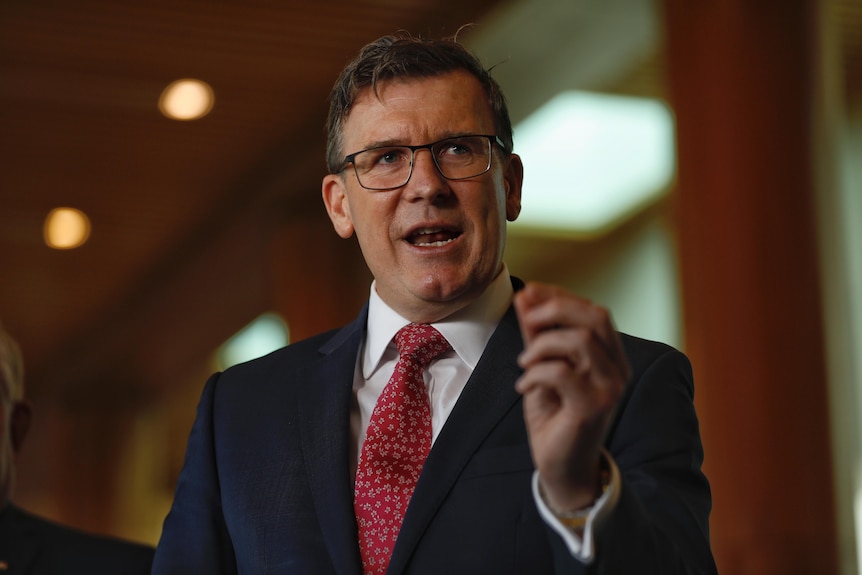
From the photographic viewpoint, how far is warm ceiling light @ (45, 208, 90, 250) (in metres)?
10.5

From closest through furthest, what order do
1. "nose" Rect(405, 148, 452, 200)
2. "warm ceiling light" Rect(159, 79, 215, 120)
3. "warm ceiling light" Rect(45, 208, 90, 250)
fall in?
1. "nose" Rect(405, 148, 452, 200)
2. "warm ceiling light" Rect(159, 79, 215, 120)
3. "warm ceiling light" Rect(45, 208, 90, 250)

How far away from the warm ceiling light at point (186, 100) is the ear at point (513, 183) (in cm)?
611

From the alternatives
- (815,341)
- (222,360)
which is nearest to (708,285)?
(815,341)

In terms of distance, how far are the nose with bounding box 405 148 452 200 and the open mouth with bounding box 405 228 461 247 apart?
0.18 feet

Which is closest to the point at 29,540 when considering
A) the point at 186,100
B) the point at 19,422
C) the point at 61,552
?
the point at 61,552

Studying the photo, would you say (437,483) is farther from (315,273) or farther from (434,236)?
(315,273)

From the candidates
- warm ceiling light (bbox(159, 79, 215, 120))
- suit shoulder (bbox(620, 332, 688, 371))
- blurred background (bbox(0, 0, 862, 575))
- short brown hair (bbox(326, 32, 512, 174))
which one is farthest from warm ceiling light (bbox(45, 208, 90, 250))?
suit shoulder (bbox(620, 332, 688, 371))

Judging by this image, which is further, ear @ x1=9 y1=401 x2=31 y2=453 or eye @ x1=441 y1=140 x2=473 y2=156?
ear @ x1=9 y1=401 x2=31 y2=453

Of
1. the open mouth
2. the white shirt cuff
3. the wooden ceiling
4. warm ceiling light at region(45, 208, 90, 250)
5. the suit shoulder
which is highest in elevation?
the wooden ceiling

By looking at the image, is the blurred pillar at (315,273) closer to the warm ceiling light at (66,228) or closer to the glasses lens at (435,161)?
the warm ceiling light at (66,228)

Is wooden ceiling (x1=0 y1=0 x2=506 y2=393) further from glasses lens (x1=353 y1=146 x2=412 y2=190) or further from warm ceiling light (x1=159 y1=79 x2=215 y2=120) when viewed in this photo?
glasses lens (x1=353 y1=146 x2=412 y2=190)

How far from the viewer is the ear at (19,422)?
3.35 meters

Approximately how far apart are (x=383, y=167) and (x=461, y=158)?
0.13 m

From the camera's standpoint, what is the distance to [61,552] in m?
3.19
